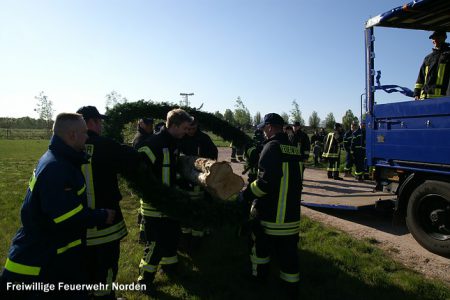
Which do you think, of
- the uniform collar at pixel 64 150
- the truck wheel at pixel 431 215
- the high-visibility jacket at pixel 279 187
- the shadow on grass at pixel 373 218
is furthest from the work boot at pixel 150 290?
the shadow on grass at pixel 373 218

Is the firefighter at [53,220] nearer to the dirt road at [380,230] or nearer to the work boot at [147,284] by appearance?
the work boot at [147,284]

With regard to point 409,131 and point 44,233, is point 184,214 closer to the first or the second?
point 44,233

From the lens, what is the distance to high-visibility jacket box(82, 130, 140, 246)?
3574mm

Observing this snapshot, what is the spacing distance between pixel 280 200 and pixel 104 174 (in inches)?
73.2

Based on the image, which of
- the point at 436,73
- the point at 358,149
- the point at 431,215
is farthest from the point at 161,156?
the point at 358,149

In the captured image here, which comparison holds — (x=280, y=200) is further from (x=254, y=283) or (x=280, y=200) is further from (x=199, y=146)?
(x=199, y=146)

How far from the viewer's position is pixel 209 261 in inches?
204

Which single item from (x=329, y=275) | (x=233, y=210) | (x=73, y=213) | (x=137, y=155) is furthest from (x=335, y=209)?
(x=73, y=213)

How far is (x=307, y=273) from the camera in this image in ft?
15.6

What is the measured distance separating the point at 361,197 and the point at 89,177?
20.9 feet

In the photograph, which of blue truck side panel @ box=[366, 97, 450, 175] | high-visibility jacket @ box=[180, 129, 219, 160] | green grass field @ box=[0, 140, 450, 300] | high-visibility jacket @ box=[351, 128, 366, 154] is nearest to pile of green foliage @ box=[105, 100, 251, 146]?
high-visibility jacket @ box=[180, 129, 219, 160]

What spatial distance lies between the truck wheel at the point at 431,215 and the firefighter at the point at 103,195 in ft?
13.6

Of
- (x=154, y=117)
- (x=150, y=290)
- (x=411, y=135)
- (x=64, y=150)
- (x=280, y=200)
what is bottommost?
(x=150, y=290)

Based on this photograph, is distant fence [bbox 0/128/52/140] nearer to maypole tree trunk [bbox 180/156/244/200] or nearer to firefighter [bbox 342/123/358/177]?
firefighter [bbox 342/123/358/177]
